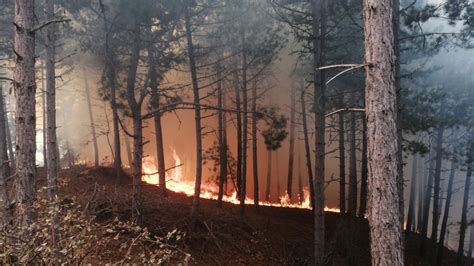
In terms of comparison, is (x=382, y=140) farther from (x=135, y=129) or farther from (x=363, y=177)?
(x=363, y=177)

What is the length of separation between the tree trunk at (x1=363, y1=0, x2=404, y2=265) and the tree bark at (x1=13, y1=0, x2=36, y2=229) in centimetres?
546

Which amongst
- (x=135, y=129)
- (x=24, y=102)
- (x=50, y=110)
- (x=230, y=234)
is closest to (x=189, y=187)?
(x=230, y=234)

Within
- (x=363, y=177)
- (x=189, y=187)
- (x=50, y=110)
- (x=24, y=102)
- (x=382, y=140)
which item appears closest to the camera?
(x=382, y=140)

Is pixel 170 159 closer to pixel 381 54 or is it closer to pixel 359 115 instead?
pixel 359 115

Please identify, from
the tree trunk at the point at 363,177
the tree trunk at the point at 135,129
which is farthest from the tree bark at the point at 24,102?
the tree trunk at the point at 363,177

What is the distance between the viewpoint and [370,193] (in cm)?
546

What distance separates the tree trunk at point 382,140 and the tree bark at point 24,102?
546 cm

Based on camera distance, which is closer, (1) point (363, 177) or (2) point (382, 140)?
(2) point (382, 140)

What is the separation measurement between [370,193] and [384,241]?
694 mm

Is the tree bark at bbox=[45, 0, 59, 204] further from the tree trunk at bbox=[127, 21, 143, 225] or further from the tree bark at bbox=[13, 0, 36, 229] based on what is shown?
the tree bark at bbox=[13, 0, 36, 229]

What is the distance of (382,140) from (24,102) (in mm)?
5708

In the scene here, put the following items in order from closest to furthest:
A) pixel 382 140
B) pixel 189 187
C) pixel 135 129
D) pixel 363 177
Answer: pixel 382 140 → pixel 135 129 → pixel 363 177 → pixel 189 187

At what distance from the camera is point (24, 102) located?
624cm

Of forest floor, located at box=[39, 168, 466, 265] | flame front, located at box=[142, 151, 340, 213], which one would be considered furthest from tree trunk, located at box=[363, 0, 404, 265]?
flame front, located at box=[142, 151, 340, 213]
